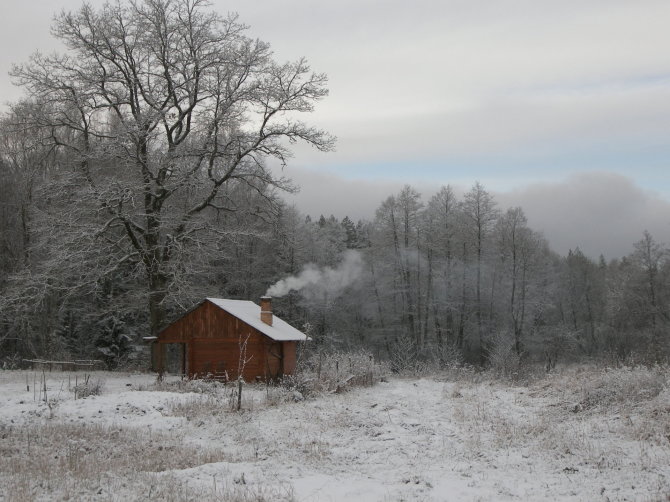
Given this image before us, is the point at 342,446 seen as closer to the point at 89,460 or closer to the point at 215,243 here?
the point at 89,460

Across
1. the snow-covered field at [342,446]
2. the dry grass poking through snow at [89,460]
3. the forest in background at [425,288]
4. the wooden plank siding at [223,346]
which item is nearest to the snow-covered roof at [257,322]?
the wooden plank siding at [223,346]

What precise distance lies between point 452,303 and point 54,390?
29.0 meters

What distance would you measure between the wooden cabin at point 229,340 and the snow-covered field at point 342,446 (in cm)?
451

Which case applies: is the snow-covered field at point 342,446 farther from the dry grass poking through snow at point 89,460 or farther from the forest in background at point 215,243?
the forest in background at point 215,243

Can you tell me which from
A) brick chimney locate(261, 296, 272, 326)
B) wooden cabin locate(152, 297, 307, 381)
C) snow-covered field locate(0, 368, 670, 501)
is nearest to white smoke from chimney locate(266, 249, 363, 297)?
brick chimney locate(261, 296, 272, 326)

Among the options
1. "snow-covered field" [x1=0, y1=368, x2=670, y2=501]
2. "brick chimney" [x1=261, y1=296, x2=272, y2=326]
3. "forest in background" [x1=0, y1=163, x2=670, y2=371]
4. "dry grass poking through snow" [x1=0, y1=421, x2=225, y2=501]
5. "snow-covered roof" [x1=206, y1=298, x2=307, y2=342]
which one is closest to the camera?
"dry grass poking through snow" [x1=0, y1=421, x2=225, y2=501]

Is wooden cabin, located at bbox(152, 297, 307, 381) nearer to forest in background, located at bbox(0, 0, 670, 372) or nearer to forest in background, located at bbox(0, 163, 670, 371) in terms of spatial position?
forest in background, located at bbox(0, 0, 670, 372)

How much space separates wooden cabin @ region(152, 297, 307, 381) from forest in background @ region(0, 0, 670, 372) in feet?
4.70

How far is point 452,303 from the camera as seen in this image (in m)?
41.8

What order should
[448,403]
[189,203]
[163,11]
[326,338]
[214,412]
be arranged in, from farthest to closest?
[326,338]
[189,203]
[163,11]
[448,403]
[214,412]

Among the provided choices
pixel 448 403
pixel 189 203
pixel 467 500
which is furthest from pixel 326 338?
pixel 467 500

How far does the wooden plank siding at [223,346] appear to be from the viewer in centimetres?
2309

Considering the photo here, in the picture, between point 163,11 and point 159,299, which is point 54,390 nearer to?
point 159,299

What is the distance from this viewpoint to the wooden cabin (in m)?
23.1
